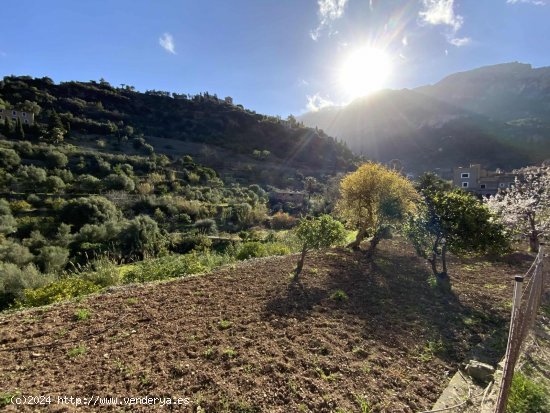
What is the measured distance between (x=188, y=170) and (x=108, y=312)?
119 ft

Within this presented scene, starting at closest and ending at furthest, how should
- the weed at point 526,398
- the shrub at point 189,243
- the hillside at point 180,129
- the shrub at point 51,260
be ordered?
the weed at point 526,398 < the shrub at point 51,260 < the shrub at point 189,243 < the hillside at point 180,129

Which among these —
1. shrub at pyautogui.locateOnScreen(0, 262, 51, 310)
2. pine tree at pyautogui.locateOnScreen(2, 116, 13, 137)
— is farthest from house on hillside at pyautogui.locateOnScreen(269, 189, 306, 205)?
pine tree at pyautogui.locateOnScreen(2, 116, 13, 137)

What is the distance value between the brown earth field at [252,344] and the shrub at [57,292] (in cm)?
100

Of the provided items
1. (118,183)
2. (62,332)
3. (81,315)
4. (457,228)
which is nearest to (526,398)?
(457,228)

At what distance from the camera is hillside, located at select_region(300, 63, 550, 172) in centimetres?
7111

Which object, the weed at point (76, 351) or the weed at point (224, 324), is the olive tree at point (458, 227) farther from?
the weed at point (76, 351)

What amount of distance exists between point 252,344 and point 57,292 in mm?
Answer: 5475

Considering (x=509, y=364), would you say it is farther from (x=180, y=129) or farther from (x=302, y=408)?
(x=180, y=129)

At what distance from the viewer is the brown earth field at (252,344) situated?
3.38 meters

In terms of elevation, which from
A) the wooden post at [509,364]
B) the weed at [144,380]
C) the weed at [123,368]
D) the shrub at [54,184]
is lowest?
the weed at [123,368]

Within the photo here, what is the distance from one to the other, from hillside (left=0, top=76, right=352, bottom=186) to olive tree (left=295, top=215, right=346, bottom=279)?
116 feet

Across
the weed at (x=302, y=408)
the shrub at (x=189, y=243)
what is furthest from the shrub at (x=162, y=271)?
the shrub at (x=189, y=243)

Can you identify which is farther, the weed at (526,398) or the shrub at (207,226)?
the shrub at (207,226)

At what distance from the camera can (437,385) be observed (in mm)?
3773
